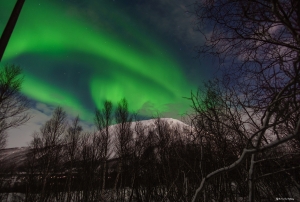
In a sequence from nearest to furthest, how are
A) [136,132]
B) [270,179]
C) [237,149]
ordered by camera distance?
[237,149] < [270,179] < [136,132]

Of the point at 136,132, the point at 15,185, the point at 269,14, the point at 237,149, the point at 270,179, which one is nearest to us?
the point at 269,14

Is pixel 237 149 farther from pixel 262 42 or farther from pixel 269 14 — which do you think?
pixel 269 14

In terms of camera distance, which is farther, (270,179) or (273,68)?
(270,179)

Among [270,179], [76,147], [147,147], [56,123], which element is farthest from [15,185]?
[270,179]

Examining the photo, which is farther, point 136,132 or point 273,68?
point 136,132

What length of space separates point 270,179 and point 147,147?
16.5 m

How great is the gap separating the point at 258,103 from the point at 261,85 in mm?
330

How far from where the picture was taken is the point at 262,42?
3.23 metres

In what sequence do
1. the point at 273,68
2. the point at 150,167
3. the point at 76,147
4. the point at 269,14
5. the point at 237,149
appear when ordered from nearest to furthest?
the point at 269,14
the point at 273,68
the point at 237,149
the point at 150,167
the point at 76,147

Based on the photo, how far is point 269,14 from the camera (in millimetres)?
2875

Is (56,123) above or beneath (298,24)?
above

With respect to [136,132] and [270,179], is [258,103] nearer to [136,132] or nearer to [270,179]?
[270,179]

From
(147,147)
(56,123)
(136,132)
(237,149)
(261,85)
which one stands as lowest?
(237,149)

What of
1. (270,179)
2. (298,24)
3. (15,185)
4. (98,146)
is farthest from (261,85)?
(15,185)
